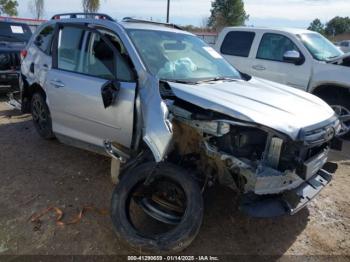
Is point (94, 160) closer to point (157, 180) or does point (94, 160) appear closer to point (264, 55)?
point (157, 180)

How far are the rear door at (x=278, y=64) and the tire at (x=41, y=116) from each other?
3998 millimetres

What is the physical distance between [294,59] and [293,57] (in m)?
0.07

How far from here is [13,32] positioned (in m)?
9.32

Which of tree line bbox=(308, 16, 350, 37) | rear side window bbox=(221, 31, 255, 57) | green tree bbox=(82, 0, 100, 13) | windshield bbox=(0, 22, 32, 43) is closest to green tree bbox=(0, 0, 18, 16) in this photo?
green tree bbox=(82, 0, 100, 13)

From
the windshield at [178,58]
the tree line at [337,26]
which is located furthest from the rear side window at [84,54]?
the tree line at [337,26]

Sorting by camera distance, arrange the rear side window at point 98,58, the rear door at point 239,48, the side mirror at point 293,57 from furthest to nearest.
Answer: the rear door at point 239,48, the side mirror at point 293,57, the rear side window at point 98,58

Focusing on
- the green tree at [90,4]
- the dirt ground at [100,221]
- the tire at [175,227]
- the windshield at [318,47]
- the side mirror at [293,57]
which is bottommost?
the dirt ground at [100,221]

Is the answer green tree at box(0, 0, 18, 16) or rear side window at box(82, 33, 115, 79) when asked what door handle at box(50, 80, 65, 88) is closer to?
rear side window at box(82, 33, 115, 79)

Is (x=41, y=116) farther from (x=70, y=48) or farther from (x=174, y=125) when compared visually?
(x=174, y=125)

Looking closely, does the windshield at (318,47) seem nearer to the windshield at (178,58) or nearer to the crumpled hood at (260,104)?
the windshield at (178,58)

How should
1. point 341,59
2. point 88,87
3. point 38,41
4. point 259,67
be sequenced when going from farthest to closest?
point 259,67
point 341,59
point 38,41
point 88,87

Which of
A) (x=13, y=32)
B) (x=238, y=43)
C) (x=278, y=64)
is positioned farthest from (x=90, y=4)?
(x=278, y=64)

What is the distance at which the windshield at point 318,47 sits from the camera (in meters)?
6.19

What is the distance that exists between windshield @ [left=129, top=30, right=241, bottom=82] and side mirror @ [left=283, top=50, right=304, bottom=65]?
7.05 ft
